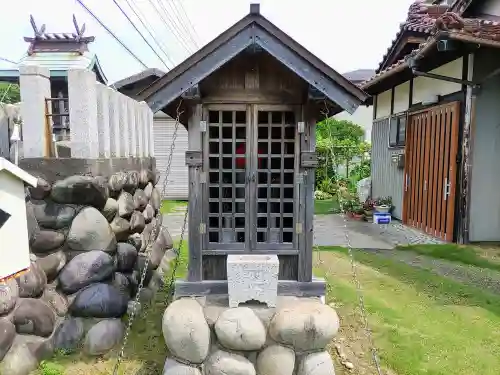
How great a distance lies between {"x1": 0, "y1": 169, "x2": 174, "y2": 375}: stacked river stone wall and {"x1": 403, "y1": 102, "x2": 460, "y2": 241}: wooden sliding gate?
7017mm

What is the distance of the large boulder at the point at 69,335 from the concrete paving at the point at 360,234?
543cm

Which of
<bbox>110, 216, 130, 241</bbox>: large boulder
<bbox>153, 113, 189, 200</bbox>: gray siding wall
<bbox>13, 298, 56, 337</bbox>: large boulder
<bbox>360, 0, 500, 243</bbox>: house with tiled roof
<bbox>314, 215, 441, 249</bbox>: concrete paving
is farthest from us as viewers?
<bbox>153, 113, 189, 200</bbox>: gray siding wall

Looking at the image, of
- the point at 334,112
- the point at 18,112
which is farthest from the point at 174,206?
the point at 334,112

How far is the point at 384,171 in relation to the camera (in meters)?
13.1

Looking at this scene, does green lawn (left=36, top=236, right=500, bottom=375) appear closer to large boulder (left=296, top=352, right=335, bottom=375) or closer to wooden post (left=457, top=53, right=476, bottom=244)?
large boulder (left=296, top=352, right=335, bottom=375)

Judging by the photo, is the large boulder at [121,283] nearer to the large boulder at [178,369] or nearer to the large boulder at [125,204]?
the large boulder at [125,204]

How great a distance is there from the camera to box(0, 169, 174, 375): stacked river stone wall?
13.3 feet

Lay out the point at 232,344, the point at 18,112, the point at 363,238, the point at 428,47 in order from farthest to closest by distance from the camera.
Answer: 1. the point at 363,238
2. the point at 428,47
3. the point at 18,112
4. the point at 232,344

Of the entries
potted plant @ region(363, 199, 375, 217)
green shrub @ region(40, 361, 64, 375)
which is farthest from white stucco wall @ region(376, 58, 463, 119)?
green shrub @ region(40, 361, 64, 375)

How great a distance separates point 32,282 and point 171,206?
10679 millimetres

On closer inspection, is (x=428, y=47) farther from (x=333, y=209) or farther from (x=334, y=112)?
(x=333, y=209)

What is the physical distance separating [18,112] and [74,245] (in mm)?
1960

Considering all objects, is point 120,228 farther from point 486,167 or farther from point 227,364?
point 486,167

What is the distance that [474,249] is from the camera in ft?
26.4
